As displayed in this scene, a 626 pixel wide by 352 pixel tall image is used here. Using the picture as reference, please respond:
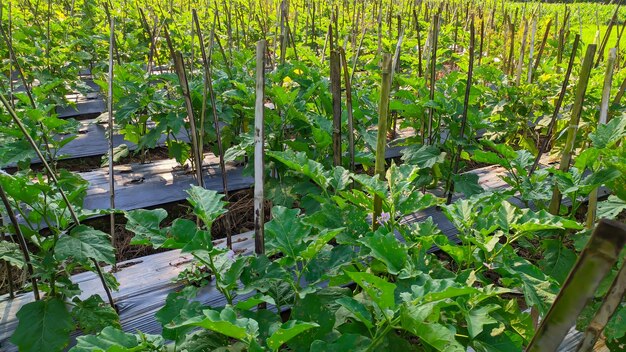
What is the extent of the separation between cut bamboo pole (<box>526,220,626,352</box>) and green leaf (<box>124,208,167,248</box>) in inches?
38.9

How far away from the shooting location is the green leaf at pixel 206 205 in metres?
1.37

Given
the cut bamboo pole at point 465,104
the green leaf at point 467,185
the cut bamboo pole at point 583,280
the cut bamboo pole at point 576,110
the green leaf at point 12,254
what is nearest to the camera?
the cut bamboo pole at point 583,280

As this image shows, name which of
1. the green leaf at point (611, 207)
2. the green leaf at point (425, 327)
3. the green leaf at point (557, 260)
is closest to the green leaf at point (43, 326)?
the green leaf at point (425, 327)

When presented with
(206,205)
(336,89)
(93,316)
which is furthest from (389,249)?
(93,316)

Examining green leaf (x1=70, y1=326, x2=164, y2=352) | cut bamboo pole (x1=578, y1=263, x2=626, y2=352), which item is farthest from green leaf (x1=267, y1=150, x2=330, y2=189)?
cut bamboo pole (x1=578, y1=263, x2=626, y2=352)

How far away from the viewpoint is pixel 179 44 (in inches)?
180

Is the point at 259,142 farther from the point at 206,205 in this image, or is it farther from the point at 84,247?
the point at 84,247

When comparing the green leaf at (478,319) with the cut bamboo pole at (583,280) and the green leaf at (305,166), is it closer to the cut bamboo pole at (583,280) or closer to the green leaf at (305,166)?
the cut bamboo pole at (583,280)

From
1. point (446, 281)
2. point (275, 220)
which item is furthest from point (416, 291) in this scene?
point (275, 220)

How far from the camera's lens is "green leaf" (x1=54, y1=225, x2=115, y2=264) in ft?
4.66

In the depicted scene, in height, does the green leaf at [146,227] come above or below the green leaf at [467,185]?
above

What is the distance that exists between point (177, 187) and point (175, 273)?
100 cm

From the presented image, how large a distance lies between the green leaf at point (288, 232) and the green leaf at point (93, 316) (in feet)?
2.12

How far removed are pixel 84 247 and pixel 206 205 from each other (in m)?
0.39
